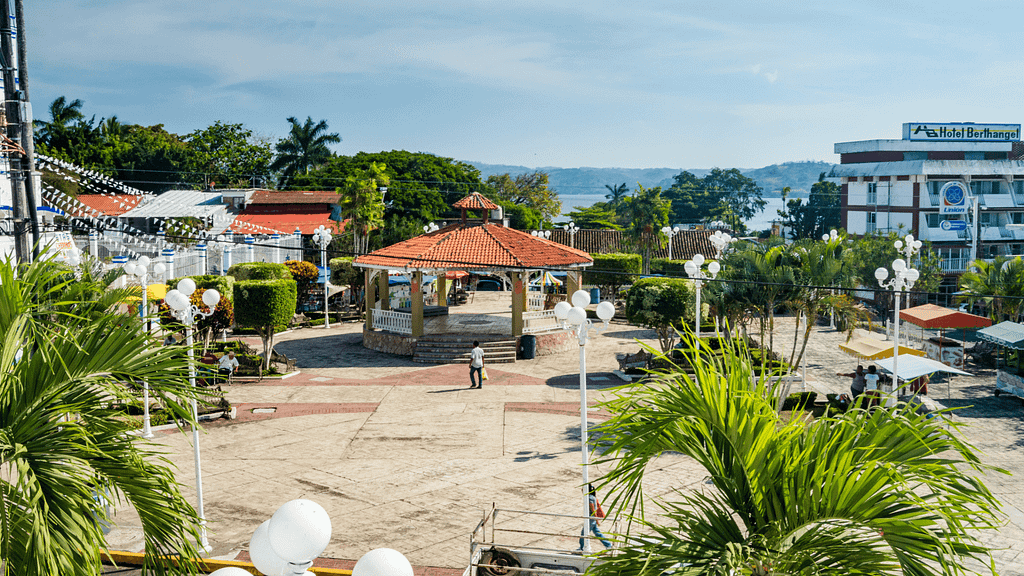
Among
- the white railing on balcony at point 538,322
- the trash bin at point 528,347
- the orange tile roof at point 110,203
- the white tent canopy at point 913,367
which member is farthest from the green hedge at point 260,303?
the orange tile roof at point 110,203

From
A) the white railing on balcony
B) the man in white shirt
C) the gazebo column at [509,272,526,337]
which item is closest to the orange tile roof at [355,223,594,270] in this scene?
the gazebo column at [509,272,526,337]

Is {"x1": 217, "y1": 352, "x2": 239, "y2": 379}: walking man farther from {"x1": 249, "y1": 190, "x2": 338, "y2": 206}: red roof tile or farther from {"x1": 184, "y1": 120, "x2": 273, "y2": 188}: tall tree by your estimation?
{"x1": 184, "y1": 120, "x2": 273, "y2": 188}: tall tree

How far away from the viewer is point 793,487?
Result: 15.4ft

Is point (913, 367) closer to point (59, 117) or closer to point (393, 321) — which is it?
point (393, 321)

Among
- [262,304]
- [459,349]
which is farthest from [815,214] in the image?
[262,304]

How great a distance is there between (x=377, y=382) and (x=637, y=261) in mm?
21135

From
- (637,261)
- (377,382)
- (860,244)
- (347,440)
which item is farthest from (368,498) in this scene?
(860,244)

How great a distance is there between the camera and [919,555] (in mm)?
4305

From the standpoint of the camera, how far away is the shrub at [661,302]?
985 inches

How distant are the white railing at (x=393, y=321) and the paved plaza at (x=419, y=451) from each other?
5.14ft

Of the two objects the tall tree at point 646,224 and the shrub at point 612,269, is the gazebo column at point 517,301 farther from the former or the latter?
the tall tree at point 646,224

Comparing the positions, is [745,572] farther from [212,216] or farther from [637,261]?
[212,216]

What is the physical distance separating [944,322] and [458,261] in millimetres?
16031

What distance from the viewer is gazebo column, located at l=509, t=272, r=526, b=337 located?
1119 inches
